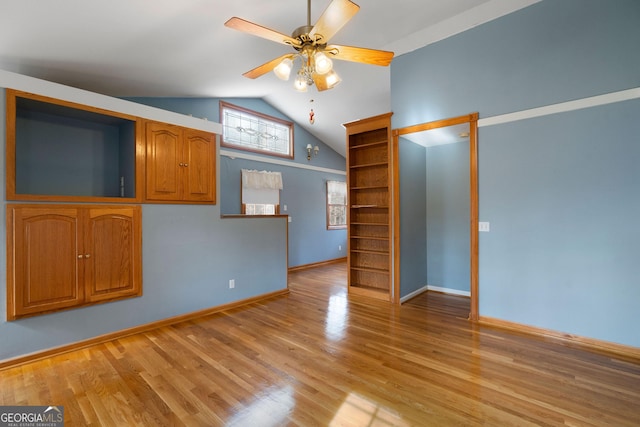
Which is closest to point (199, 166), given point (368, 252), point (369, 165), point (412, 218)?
point (369, 165)

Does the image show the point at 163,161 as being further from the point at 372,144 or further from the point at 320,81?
the point at 372,144

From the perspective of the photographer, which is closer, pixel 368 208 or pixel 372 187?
pixel 372 187

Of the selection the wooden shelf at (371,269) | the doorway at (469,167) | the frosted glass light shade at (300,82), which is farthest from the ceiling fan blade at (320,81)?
the wooden shelf at (371,269)

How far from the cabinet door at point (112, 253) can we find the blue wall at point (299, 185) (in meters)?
2.22

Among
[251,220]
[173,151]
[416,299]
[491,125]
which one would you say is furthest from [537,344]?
[173,151]

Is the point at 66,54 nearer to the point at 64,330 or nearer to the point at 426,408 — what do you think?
the point at 64,330

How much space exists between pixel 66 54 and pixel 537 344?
5.39 m

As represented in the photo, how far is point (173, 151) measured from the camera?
331 cm

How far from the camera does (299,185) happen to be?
21.9ft

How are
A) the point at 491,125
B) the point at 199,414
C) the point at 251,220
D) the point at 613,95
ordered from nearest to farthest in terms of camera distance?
the point at 199,414 → the point at 613,95 → the point at 491,125 → the point at 251,220

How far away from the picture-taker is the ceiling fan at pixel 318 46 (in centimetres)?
193

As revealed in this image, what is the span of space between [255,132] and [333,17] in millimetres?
4170

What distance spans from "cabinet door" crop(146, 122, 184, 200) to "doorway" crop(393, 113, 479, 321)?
2.86 m

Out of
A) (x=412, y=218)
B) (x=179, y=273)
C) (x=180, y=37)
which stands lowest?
(x=179, y=273)
